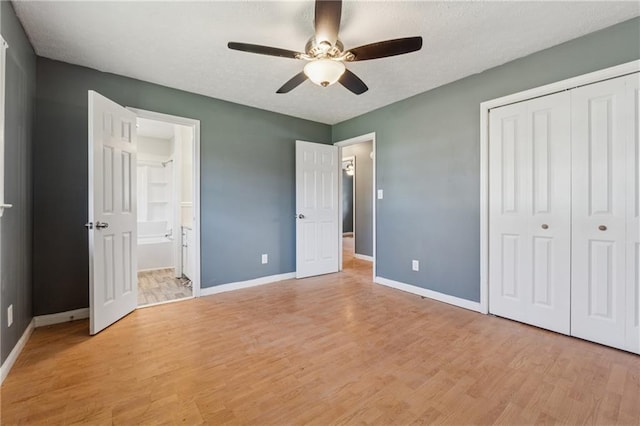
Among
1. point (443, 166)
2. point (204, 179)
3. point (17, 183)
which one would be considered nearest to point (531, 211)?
point (443, 166)

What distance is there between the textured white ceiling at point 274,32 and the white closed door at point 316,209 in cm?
144

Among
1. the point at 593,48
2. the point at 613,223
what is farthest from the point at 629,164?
the point at 593,48

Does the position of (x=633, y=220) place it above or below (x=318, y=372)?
above

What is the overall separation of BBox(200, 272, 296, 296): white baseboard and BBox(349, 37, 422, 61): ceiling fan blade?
2902mm

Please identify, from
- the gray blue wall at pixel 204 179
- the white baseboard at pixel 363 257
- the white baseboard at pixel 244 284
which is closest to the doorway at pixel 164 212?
the white baseboard at pixel 244 284

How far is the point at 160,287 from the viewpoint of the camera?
3.76 metres

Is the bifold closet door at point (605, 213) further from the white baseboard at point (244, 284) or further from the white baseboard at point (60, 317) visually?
the white baseboard at point (60, 317)

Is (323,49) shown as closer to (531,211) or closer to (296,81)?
(296,81)

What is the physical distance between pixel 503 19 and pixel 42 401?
147 inches

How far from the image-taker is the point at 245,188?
3.75 meters

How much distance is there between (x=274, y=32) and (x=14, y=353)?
2.91m

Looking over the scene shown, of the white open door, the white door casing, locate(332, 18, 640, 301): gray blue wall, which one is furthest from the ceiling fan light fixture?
the white door casing

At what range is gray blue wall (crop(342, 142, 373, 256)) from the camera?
5820 mm

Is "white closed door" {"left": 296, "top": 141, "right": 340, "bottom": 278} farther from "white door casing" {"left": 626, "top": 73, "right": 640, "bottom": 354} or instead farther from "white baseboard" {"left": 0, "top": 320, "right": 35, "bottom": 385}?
"white door casing" {"left": 626, "top": 73, "right": 640, "bottom": 354}
